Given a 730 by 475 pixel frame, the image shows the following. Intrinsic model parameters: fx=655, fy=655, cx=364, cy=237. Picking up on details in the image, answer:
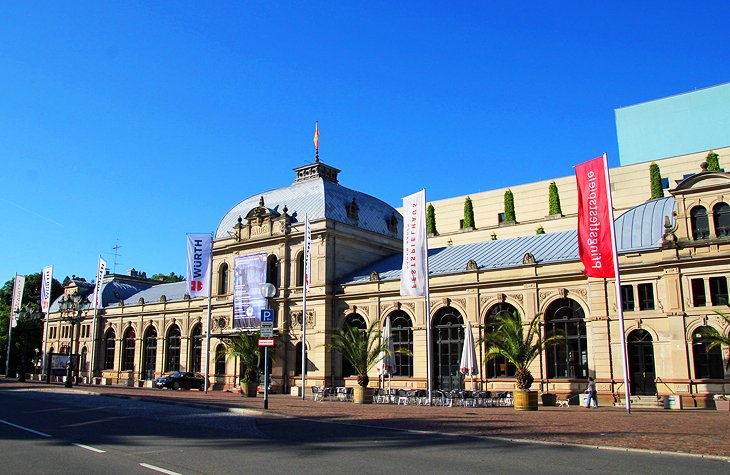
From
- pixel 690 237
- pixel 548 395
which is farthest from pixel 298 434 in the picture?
pixel 690 237

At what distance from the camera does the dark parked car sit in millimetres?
52531

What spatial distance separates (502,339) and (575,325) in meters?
6.65

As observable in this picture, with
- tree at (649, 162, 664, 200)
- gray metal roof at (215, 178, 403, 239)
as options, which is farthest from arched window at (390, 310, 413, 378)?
tree at (649, 162, 664, 200)

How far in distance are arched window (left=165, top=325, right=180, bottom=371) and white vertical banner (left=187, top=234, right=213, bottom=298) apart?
16.0 meters

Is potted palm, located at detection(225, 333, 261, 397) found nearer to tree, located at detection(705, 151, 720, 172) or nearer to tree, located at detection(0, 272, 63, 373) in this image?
tree, located at detection(0, 272, 63, 373)

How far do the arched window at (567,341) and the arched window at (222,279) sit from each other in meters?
27.9

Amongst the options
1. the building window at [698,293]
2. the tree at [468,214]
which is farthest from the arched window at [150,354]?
the building window at [698,293]

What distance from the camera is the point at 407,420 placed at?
22000mm

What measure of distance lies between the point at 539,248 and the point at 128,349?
1777 inches

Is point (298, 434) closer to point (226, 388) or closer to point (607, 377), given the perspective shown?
point (607, 377)

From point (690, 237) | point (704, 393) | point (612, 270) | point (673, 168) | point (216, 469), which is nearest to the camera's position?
point (216, 469)

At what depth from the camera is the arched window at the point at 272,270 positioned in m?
50.2

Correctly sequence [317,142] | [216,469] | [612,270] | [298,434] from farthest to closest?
1. [317,142]
2. [612,270]
3. [298,434]
4. [216,469]

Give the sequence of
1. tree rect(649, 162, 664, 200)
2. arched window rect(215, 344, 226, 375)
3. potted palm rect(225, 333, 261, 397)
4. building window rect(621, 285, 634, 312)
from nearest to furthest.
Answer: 1. building window rect(621, 285, 634, 312)
2. potted palm rect(225, 333, 261, 397)
3. arched window rect(215, 344, 226, 375)
4. tree rect(649, 162, 664, 200)
